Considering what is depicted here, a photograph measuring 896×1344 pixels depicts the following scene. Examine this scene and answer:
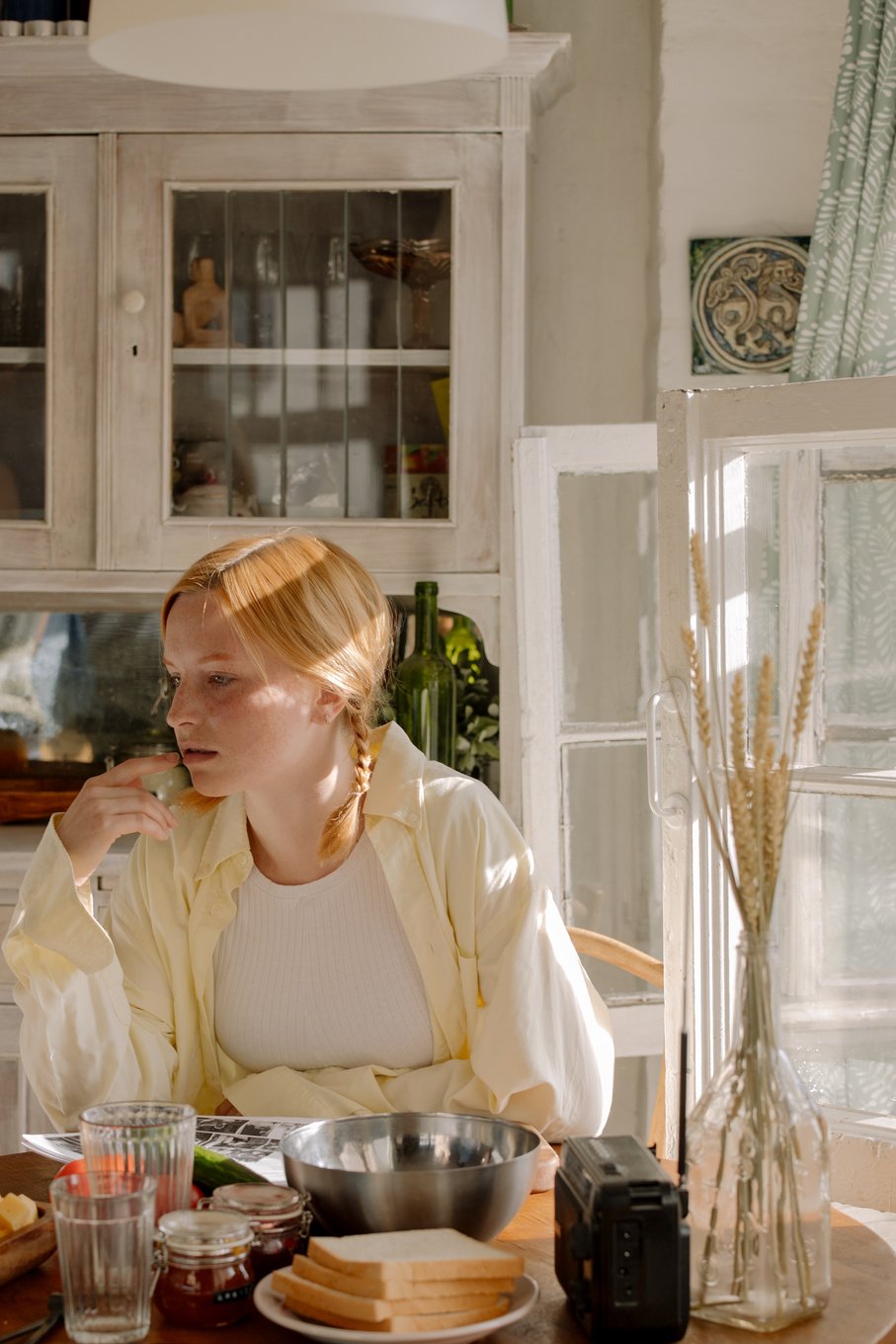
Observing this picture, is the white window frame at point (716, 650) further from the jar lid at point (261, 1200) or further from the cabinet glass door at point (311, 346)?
the jar lid at point (261, 1200)

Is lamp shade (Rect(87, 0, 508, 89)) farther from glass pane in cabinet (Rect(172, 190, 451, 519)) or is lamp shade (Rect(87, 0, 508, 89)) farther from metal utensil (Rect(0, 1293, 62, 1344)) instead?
glass pane in cabinet (Rect(172, 190, 451, 519))

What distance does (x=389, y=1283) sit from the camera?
3.05ft

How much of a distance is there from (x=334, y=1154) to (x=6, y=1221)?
24 centimetres

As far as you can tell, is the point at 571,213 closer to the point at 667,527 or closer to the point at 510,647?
the point at 510,647

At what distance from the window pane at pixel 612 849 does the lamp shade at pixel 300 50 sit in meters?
1.59

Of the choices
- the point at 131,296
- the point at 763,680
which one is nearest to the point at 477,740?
the point at 131,296

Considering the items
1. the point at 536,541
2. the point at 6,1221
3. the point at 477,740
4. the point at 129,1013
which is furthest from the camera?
the point at 477,740

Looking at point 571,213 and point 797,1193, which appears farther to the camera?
point 571,213

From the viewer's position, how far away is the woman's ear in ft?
5.40

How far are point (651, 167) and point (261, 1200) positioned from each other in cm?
251

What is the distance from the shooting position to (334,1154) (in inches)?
45.5

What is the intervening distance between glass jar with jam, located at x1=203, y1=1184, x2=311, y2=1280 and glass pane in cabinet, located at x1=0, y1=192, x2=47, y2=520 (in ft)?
6.56

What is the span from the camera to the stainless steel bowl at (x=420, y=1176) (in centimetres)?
104

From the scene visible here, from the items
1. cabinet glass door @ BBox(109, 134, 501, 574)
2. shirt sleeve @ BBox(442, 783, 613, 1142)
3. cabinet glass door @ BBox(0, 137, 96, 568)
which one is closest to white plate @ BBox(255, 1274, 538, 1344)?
shirt sleeve @ BBox(442, 783, 613, 1142)
